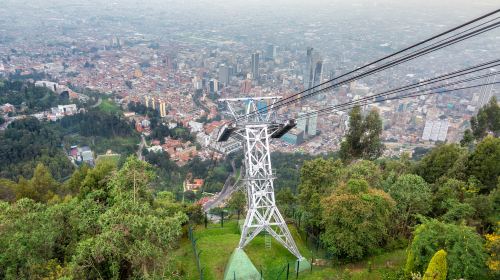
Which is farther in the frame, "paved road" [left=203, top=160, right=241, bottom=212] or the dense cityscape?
"paved road" [left=203, top=160, right=241, bottom=212]

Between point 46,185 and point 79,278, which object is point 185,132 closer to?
point 46,185

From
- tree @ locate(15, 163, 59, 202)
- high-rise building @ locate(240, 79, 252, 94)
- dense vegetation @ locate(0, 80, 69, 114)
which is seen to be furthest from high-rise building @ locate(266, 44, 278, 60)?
tree @ locate(15, 163, 59, 202)

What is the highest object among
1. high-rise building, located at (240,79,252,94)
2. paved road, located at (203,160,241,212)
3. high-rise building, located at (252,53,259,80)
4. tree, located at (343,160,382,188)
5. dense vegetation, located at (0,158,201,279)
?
dense vegetation, located at (0,158,201,279)

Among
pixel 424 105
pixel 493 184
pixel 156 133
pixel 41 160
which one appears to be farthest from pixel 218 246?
pixel 424 105

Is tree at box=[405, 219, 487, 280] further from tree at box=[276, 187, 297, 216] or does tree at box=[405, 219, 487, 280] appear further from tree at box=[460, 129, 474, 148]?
tree at box=[460, 129, 474, 148]

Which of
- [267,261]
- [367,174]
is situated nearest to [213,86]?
[367,174]
